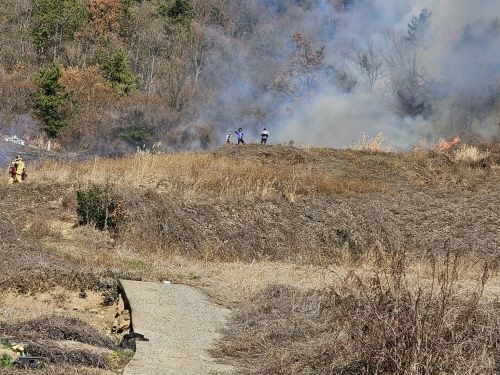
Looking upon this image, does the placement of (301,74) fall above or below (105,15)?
below

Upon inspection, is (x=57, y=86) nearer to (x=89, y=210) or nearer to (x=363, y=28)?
(x=363, y=28)

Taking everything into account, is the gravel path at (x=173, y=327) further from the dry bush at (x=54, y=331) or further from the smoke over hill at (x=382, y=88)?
the smoke over hill at (x=382, y=88)

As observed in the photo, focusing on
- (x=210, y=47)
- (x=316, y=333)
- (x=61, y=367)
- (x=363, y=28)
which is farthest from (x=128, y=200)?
(x=210, y=47)

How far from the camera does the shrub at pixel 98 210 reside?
13820 mm

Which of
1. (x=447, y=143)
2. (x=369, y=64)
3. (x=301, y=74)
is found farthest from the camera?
(x=301, y=74)

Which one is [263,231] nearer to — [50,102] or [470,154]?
[470,154]

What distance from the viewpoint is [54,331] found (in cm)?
632

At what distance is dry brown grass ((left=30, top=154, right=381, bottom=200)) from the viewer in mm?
15945

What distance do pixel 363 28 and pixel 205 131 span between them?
1076 centimetres

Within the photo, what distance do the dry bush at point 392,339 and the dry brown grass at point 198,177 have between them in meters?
9.32

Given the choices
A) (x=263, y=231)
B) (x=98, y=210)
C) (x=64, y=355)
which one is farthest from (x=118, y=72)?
(x=64, y=355)

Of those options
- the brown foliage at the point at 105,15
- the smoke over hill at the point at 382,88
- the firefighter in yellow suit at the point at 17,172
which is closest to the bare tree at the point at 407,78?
the smoke over hill at the point at 382,88

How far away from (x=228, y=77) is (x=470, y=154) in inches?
1130

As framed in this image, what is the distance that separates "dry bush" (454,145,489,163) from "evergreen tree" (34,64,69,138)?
770 inches
